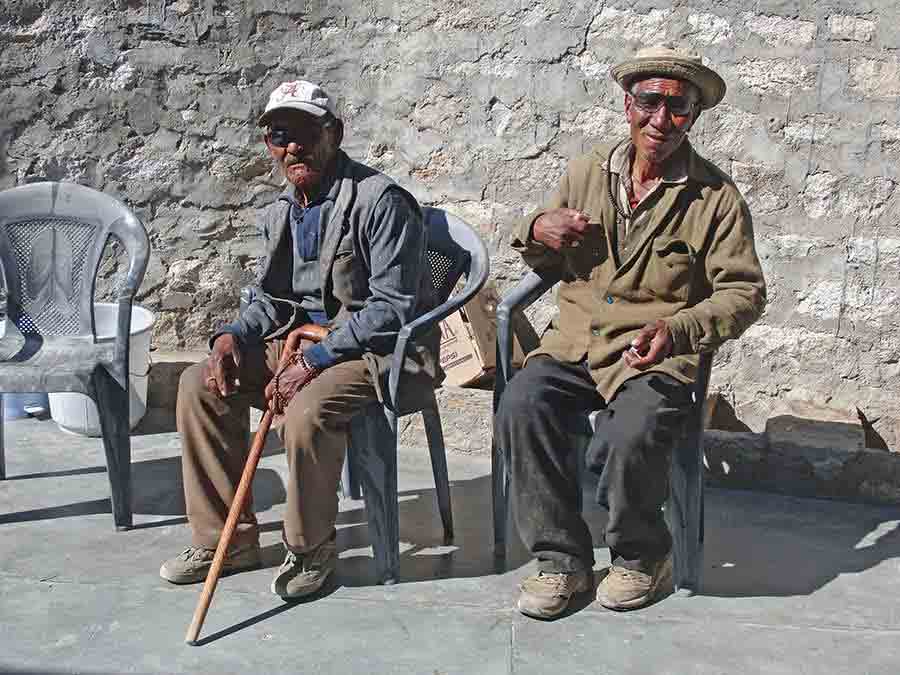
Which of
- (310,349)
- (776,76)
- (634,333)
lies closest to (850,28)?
(776,76)

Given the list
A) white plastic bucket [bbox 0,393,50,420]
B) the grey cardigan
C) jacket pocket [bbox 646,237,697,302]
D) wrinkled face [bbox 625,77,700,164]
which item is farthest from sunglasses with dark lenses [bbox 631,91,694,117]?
white plastic bucket [bbox 0,393,50,420]

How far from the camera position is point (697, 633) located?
11.6ft

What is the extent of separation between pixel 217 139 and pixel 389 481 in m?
2.40

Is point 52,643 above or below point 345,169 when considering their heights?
below

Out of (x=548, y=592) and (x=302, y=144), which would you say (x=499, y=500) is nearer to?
(x=548, y=592)

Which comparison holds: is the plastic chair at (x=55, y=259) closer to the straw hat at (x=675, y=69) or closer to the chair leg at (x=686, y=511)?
the straw hat at (x=675, y=69)

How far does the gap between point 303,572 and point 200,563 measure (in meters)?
0.35

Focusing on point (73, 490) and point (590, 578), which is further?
point (73, 490)

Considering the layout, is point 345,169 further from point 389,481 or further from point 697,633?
point 697,633

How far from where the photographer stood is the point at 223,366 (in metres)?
3.84

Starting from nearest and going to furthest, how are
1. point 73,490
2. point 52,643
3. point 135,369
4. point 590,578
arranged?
1. point 52,643
2. point 590,578
3. point 73,490
4. point 135,369

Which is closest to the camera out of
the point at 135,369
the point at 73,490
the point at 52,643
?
the point at 52,643

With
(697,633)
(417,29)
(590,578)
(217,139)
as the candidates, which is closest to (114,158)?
(217,139)

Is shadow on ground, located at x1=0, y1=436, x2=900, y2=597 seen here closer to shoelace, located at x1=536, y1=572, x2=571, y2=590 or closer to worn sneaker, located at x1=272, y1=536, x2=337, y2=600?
worn sneaker, located at x1=272, y1=536, x2=337, y2=600
